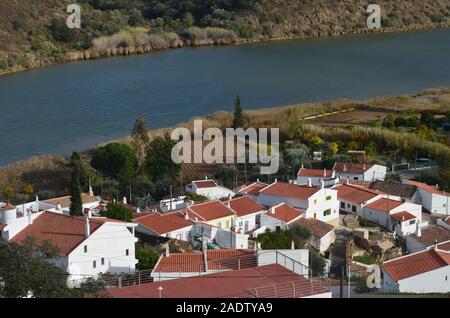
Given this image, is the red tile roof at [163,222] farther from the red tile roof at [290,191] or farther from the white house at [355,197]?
the white house at [355,197]

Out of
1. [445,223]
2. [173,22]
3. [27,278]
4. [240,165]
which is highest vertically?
[173,22]

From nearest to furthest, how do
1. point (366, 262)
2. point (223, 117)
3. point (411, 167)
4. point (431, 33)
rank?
point (366, 262) < point (411, 167) < point (223, 117) < point (431, 33)

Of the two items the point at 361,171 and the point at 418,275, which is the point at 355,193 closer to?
the point at 361,171

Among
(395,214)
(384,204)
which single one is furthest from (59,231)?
(384,204)

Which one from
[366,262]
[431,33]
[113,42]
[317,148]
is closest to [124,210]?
[366,262]

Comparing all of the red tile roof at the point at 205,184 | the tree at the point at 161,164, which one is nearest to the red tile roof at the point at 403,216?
the red tile roof at the point at 205,184

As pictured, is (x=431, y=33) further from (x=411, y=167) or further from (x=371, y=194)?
(x=371, y=194)

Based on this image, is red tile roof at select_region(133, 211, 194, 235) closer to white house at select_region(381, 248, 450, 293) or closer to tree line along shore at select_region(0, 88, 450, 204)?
tree line along shore at select_region(0, 88, 450, 204)
